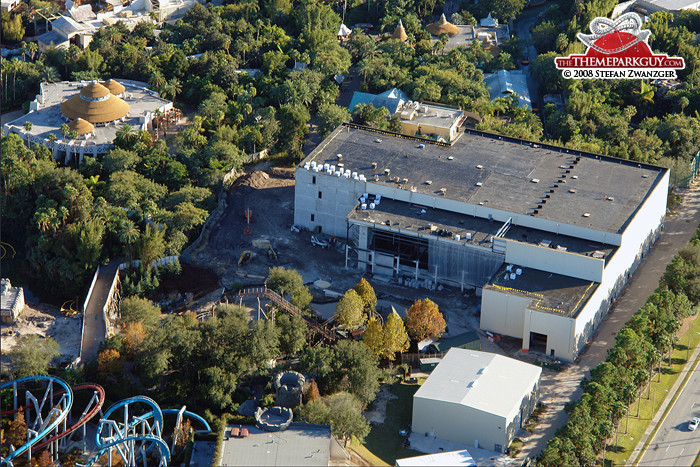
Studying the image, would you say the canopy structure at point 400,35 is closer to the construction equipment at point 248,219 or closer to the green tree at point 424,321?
the construction equipment at point 248,219

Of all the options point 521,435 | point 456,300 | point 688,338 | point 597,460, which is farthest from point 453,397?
point 688,338

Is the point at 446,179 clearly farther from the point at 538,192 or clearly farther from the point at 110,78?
the point at 110,78

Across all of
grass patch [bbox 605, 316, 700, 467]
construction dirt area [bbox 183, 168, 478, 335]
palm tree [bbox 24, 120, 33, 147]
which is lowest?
grass patch [bbox 605, 316, 700, 467]

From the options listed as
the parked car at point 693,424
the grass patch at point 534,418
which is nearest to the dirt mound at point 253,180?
the grass patch at point 534,418

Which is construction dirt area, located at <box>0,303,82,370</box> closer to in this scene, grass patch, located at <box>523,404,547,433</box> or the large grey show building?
the large grey show building

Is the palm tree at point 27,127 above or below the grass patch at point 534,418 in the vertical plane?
above

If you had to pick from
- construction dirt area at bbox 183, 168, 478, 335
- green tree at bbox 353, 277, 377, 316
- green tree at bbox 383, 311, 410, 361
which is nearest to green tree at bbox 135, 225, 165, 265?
construction dirt area at bbox 183, 168, 478, 335
